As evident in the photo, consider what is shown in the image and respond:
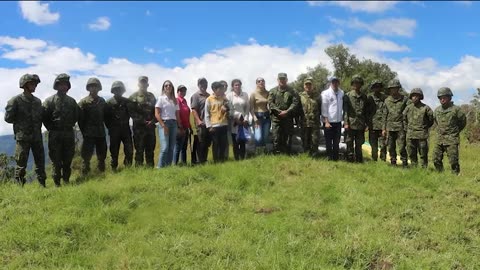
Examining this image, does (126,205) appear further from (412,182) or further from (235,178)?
(412,182)

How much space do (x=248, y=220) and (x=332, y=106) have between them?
4.20 metres

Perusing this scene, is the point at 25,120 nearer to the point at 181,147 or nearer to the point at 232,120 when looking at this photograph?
the point at 181,147

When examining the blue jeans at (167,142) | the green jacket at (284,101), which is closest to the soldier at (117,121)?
the blue jeans at (167,142)

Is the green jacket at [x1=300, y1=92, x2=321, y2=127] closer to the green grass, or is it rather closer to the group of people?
the group of people

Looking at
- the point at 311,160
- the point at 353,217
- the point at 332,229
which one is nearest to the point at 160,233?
the point at 332,229

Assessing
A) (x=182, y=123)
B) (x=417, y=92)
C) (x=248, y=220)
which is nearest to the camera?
(x=248, y=220)

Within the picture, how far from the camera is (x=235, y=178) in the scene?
8695mm

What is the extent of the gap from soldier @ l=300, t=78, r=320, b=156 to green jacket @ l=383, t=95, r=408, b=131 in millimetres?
1588

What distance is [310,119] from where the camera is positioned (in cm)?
1039

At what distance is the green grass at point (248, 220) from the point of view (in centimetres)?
599

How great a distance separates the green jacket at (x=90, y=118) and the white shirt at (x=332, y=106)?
4860mm

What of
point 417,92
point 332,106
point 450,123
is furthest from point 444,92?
point 332,106

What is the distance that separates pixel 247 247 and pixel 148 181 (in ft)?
9.90

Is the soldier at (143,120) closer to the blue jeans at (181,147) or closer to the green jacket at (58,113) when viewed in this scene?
the blue jeans at (181,147)
